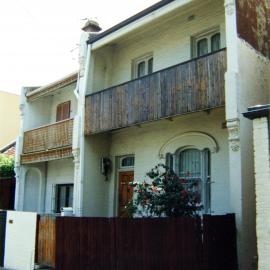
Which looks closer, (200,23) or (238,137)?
(238,137)

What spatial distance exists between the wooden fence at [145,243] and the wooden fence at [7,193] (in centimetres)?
1061

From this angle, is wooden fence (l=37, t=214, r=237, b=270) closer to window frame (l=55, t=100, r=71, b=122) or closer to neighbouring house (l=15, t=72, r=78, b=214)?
neighbouring house (l=15, t=72, r=78, b=214)

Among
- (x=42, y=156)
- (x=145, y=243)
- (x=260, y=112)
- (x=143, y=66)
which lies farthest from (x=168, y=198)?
(x=42, y=156)

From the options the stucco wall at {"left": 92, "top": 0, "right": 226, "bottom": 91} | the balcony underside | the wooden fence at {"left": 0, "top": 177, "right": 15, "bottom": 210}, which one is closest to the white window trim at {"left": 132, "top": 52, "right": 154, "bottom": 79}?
the stucco wall at {"left": 92, "top": 0, "right": 226, "bottom": 91}

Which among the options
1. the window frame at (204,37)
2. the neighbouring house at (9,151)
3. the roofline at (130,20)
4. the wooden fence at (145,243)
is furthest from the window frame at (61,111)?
the wooden fence at (145,243)

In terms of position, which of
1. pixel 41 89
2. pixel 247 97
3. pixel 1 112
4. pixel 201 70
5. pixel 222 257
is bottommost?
pixel 222 257

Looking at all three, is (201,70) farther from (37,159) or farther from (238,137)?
(37,159)

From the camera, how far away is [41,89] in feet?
61.4

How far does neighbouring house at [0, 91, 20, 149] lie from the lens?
32219 mm

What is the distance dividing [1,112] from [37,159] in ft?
51.2

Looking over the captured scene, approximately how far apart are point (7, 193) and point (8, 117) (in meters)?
13.0

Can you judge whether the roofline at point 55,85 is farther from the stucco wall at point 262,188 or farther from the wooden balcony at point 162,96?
the stucco wall at point 262,188

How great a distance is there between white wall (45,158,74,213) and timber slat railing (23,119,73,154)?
1470 mm

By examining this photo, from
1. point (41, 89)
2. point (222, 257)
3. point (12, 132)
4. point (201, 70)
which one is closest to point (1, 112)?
point (12, 132)
